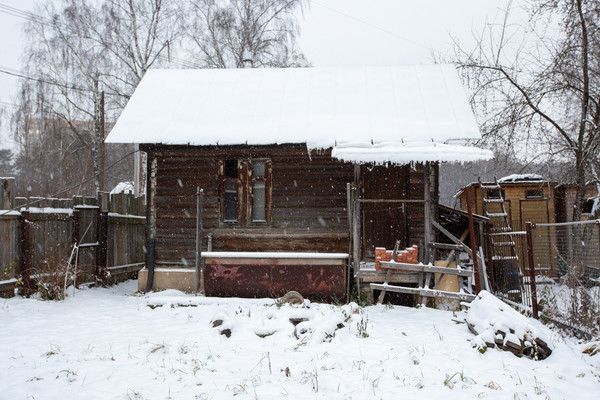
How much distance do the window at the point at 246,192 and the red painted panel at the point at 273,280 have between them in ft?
6.79

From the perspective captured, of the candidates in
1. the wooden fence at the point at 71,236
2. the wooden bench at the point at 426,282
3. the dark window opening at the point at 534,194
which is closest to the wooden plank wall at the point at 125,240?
the wooden fence at the point at 71,236

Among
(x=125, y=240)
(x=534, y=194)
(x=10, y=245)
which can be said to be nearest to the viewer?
(x=10, y=245)

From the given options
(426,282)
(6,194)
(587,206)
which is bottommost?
(426,282)

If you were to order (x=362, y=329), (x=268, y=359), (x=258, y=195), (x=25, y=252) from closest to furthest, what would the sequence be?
(x=268, y=359) < (x=362, y=329) < (x=25, y=252) < (x=258, y=195)

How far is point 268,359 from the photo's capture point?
514cm

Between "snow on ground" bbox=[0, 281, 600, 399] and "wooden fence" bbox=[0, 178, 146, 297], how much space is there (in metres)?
1.06

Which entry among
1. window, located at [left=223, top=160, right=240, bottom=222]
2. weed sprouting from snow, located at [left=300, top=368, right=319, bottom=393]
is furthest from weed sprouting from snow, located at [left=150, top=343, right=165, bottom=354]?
window, located at [left=223, top=160, right=240, bottom=222]

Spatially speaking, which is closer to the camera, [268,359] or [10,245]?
[268,359]

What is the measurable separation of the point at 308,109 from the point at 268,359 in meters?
6.56

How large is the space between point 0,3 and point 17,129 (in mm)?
5430

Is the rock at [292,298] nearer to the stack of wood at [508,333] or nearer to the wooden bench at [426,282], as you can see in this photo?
the wooden bench at [426,282]

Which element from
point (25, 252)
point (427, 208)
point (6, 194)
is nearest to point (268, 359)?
point (427, 208)

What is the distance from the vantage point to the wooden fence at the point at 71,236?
26.7 feet

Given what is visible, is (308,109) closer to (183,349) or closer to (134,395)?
(183,349)
